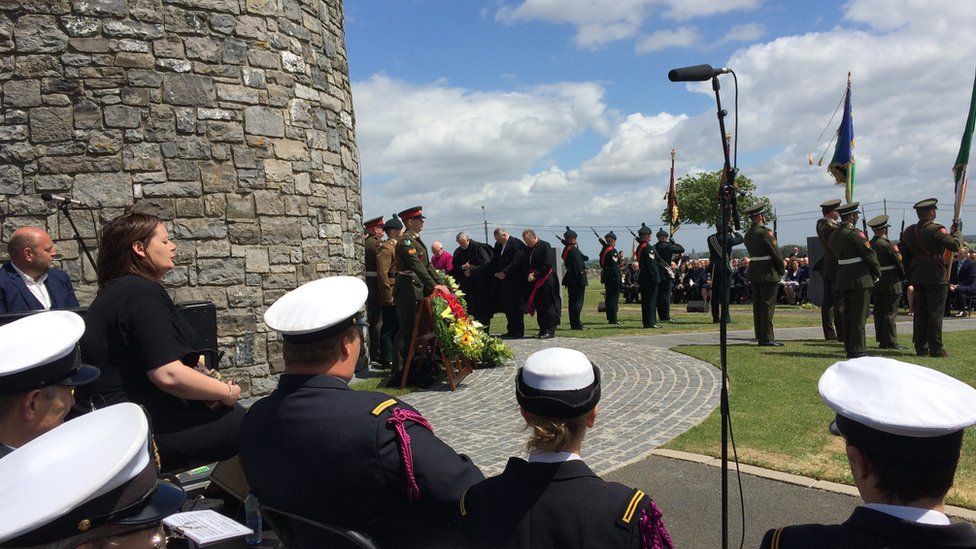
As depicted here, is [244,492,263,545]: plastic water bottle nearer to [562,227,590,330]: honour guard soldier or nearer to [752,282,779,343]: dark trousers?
[752,282,779,343]: dark trousers

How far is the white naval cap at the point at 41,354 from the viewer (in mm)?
2299

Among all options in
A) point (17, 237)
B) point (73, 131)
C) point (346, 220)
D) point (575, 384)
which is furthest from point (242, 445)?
point (346, 220)

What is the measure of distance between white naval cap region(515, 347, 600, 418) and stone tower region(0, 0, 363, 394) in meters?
5.66

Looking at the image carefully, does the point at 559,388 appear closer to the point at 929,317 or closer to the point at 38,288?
the point at 38,288

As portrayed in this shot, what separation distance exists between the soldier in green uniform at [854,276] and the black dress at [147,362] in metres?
8.86

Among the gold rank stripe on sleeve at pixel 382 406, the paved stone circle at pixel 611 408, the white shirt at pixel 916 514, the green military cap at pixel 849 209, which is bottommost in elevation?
the paved stone circle at pixel 611 408

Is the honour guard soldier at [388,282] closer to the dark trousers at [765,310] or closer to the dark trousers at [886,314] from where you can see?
the dark trousers at [765,310]

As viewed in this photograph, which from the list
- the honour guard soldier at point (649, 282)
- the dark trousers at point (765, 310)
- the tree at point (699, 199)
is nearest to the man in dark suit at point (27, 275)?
the dark trousers at point (765, 310)

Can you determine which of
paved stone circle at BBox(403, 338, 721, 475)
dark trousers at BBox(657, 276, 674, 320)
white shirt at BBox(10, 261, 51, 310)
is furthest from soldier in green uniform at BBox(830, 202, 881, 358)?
white shirt at BBox(10, 261, 51, 310)

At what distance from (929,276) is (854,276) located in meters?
1.13

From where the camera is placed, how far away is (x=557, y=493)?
6.44 ft

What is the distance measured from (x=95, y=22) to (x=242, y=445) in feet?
24.4

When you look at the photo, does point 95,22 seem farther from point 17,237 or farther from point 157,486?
point 157,486

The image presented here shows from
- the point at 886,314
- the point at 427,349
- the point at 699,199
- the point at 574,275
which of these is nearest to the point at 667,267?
the point at 574,275
